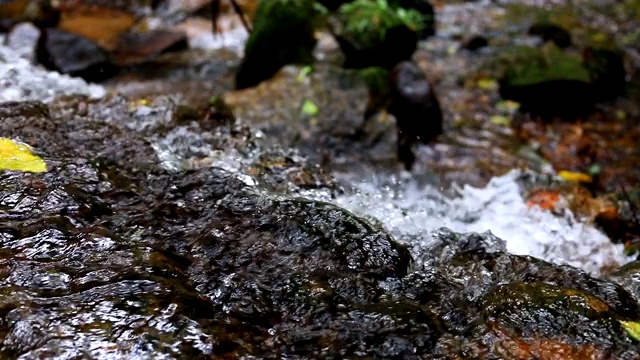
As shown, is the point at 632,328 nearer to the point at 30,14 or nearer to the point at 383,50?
the point at 383,50

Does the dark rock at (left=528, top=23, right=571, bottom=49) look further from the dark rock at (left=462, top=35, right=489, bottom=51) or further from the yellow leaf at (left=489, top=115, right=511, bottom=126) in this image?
the yellow leaf at (left=489, top=115, right=511, bottom=126)

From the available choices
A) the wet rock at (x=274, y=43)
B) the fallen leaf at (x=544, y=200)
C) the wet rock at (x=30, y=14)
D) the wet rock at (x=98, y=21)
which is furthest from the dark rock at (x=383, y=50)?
the wet rock at (x=30, y=14)

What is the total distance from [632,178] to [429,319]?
4442 mm

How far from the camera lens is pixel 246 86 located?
6469 millimetres

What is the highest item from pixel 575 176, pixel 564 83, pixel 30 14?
pixel 30 14

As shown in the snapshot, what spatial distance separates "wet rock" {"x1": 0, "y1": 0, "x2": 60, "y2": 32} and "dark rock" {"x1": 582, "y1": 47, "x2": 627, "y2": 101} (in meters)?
8.16

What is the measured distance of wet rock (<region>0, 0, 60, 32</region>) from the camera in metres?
8.39

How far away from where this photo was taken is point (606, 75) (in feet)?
22.5

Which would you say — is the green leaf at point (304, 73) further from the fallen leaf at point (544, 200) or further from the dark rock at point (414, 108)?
the fallen leaf at point (544, 200)

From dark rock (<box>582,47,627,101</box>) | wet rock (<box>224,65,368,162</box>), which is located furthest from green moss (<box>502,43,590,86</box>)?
wet rock (<box>224,65,368,162</box>)

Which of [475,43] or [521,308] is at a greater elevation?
[521,308]

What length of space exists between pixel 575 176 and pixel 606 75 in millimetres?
2192

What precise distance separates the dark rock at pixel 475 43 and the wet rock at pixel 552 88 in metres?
1.54

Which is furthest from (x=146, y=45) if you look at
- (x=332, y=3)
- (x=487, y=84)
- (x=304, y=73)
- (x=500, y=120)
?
(x=500, y=120)
